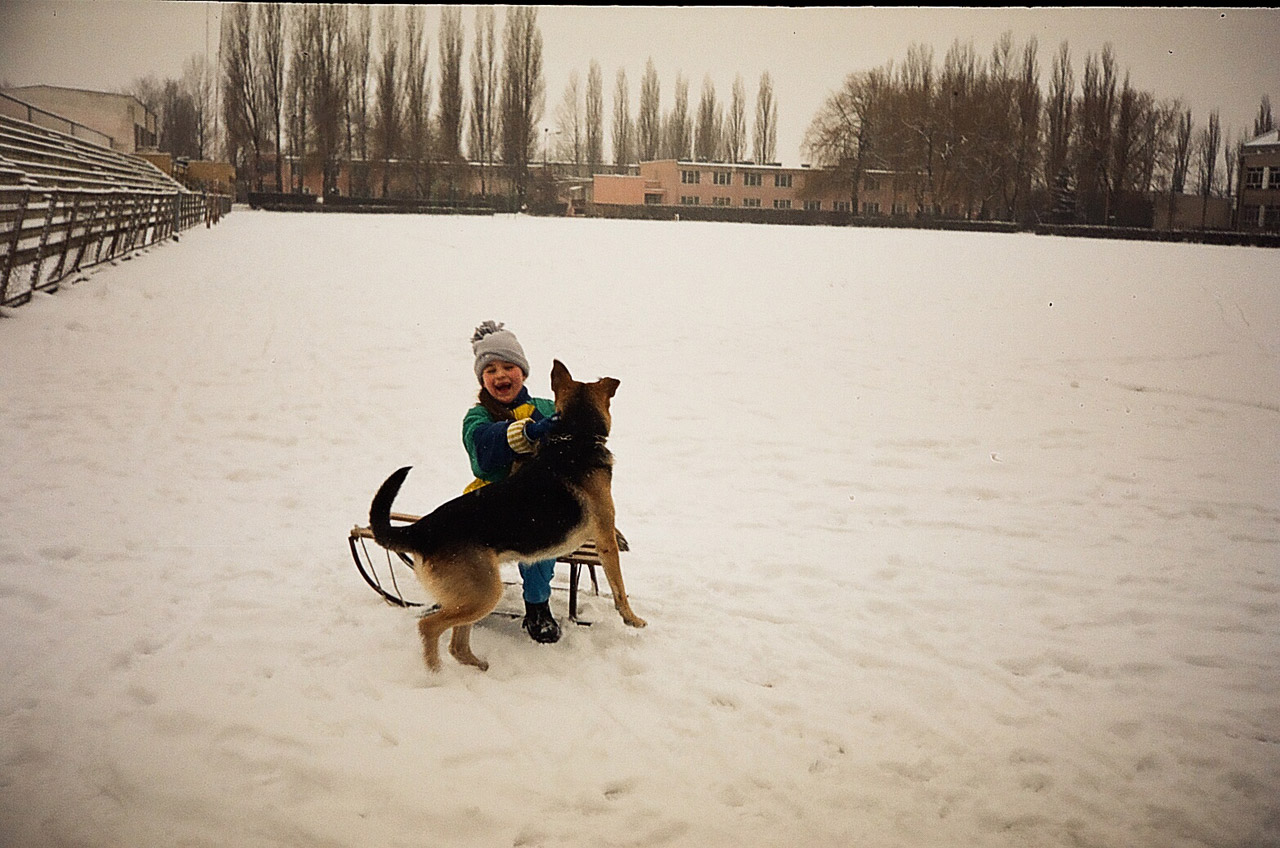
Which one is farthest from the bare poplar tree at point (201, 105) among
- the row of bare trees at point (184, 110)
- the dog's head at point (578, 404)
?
the dog's head at point (578, 404)

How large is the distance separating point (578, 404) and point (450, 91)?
2.59 m

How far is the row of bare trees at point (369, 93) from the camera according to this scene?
3.87 metres

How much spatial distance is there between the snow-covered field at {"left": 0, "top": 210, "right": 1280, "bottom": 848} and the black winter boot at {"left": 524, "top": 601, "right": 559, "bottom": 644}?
1.9 inches

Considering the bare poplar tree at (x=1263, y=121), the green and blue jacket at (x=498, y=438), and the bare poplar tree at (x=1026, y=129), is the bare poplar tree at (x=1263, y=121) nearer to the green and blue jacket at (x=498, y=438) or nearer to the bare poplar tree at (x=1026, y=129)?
the bare poplar tree at (x=1026, y=129)

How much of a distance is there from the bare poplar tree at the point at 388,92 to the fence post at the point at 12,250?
7.13 ft

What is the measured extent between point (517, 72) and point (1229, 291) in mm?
4143

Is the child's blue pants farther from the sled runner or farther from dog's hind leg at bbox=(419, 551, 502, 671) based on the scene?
dog's hind leg at bbox=(419, 551, 502, 671)

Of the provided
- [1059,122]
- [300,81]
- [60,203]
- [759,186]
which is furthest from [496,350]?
[60,203]

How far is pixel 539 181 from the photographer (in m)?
5.70

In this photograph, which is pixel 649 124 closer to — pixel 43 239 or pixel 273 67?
pixel 273 67

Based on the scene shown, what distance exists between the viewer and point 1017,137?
433 centimetres

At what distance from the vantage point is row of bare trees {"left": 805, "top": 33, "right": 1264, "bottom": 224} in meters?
3.84

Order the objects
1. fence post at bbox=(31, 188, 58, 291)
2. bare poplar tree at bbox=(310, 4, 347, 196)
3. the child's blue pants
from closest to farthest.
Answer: the child's blue pants, bare poplar tree at bbox=(310, 4, 347, 196), fence post at bbox=(31, 188, 58, 291)

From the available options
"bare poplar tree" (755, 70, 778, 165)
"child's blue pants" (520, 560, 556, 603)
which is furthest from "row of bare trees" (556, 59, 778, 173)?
"child's blue pants" (520, 560, 556, 603)
